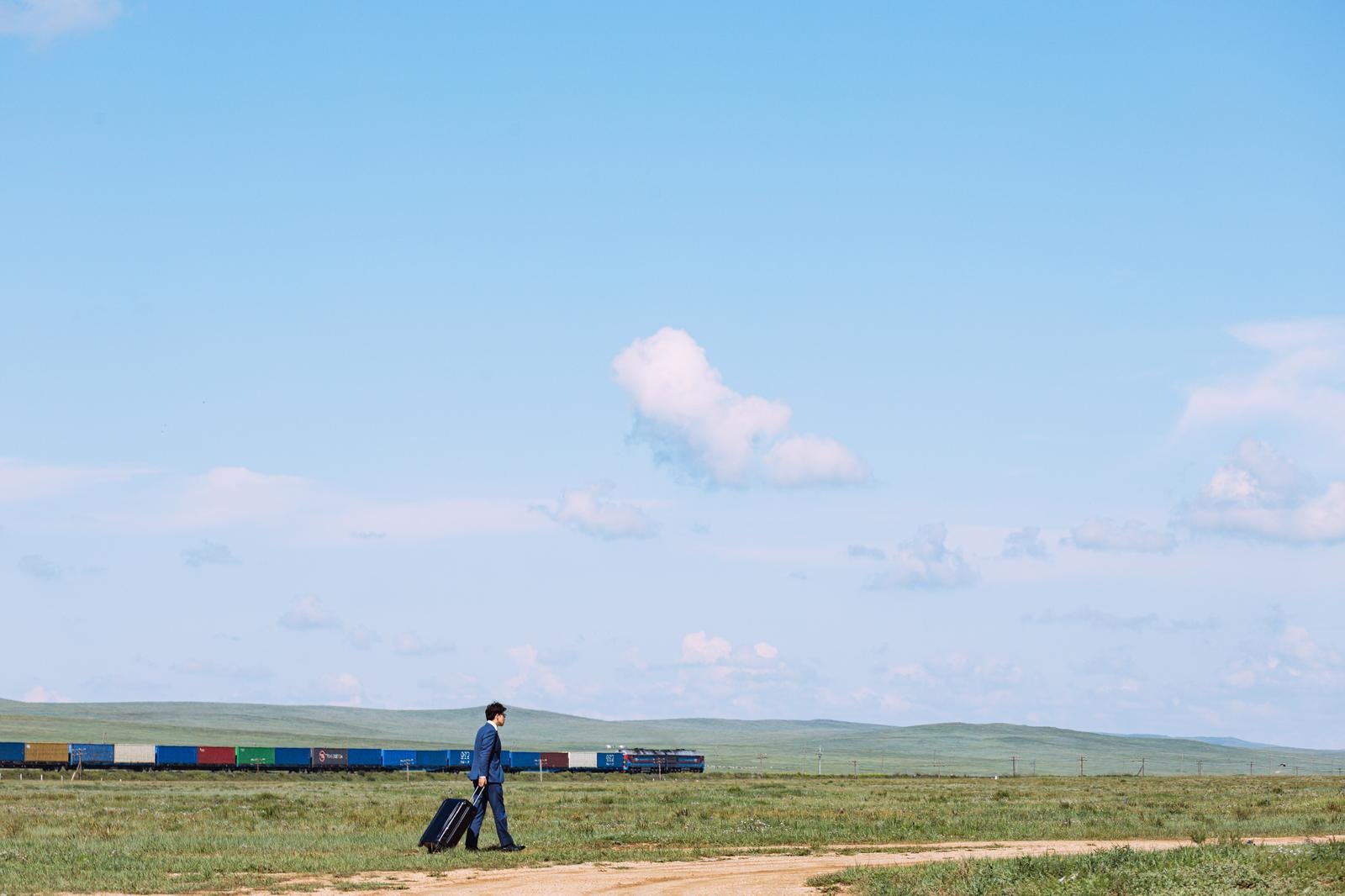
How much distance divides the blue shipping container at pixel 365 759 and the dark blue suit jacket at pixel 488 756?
84.1 m

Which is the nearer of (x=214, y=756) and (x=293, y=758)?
(x=214, y=756)

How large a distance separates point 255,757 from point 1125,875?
95.7 meters

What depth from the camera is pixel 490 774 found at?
25984mm

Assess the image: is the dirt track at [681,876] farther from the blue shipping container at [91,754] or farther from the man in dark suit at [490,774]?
the blue shipping container at [91,754]

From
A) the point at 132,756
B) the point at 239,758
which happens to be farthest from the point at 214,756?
the point at 132,756

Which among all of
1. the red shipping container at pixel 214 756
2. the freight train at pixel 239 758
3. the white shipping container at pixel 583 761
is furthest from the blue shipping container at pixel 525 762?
the red shipping container at pixel 214 756

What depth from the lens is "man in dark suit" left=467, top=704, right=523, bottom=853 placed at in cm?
2586

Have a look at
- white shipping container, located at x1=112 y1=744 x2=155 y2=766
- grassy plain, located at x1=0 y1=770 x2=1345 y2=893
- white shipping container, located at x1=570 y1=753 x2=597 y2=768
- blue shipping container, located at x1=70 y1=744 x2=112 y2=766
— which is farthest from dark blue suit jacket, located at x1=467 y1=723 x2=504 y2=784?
white shipping container, located at x1=570 y1=753 x2=597 y2=768

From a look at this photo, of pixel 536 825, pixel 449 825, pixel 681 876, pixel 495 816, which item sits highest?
pixel 495 816

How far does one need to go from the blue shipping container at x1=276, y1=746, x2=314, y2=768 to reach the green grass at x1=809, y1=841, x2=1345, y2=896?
89.5 metres

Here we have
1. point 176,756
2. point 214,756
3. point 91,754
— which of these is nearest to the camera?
point 91,754

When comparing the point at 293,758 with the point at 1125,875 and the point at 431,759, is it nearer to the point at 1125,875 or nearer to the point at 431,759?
the point at 431,759

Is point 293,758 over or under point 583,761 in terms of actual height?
over

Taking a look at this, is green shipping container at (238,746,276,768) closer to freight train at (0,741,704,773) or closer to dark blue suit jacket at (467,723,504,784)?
freight train at (0,741,704,773)
